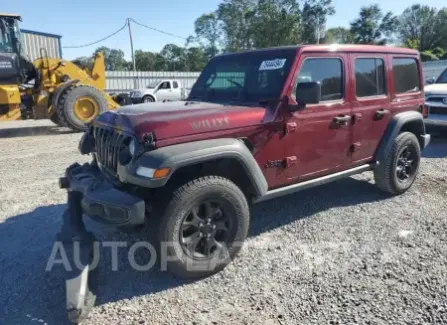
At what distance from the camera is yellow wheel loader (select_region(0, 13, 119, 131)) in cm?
1020

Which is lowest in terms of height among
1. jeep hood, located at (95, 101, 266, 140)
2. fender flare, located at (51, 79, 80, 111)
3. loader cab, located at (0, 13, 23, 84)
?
jeep hood, located at (95, 101, 266, 140)

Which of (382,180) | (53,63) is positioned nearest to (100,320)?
(382,180)

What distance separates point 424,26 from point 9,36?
2708 inches

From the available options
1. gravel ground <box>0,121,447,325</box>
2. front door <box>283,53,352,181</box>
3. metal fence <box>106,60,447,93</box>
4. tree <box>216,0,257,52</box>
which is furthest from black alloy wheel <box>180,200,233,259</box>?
tree <box>216,0,257,52</box>

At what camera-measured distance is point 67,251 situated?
3049mm

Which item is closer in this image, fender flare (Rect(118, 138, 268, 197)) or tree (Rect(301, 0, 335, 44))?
fender flare (Rect(118, 138, 268, 197))

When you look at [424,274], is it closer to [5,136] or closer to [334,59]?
[334,59]

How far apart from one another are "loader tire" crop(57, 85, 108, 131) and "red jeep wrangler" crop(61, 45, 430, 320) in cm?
699

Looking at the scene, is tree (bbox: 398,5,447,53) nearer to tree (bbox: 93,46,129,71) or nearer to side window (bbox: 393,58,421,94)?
tree (bbox: 93,46,129,71)

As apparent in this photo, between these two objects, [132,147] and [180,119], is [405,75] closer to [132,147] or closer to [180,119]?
[180,119]

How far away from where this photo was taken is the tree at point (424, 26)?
59.1m

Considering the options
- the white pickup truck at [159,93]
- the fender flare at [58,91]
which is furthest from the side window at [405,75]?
the white pickup truck at [159,93]

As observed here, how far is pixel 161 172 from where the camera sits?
2.88 m

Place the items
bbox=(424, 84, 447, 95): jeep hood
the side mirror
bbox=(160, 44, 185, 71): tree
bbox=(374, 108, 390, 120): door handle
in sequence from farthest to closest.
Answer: bbox=(160, 44, 185, 71): tree < bbox=(424, 84, 447, 95): jeep hood < bbox=(374, 108, 390, 120): door handle < the side mirror
